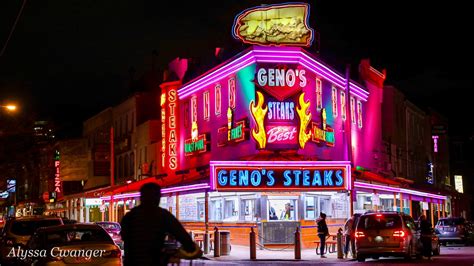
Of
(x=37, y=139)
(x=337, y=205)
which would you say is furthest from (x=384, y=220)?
(x=37, y=139)

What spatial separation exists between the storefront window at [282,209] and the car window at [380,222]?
9690 millimetres

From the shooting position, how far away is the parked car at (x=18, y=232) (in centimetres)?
2108

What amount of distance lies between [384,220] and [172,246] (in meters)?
17.3

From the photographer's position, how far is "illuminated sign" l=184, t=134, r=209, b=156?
38.9 metres

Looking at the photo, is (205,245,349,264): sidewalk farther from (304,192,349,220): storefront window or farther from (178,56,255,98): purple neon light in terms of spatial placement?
(178,56,255,98): purple neon light

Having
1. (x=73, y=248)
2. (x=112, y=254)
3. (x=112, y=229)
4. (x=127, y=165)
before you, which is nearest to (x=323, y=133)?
(x=112, y=229)

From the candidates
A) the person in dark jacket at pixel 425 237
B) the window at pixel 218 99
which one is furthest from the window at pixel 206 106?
the person in dark jacket at pixel 425 237

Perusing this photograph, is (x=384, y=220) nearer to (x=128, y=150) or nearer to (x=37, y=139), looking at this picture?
(x=37, y=139)

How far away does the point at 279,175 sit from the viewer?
106 ft

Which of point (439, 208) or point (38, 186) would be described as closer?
point (439, 208)

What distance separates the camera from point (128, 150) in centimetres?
5303

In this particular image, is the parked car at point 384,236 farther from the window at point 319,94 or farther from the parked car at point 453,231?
the parked car at point 453,231

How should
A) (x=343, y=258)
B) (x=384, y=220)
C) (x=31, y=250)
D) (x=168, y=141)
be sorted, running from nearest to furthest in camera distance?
(x=31, y=250)
(x=384, y=220)
(x=343, y=258)
(x=168, y=141)

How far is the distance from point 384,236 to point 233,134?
41.8ft
